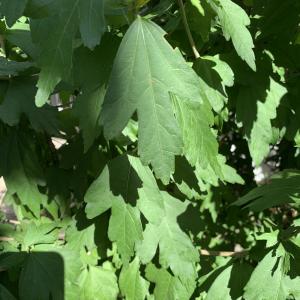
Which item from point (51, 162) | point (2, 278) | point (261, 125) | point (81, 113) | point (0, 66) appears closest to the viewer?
point (81, 113)

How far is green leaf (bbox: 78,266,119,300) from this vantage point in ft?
5.01

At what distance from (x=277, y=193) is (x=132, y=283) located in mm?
580

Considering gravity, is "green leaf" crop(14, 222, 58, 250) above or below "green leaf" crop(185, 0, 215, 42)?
below

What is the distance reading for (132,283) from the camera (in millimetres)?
1529

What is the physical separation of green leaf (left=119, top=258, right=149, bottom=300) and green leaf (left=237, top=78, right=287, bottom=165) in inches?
21.7

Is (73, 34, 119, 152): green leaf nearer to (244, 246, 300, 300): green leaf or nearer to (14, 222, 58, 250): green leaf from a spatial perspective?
(14, 222, 58, 250): green leaf

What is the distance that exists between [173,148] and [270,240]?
0.53m

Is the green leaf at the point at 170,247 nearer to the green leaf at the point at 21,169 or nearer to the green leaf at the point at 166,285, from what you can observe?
the green leaf at the point at 166,285

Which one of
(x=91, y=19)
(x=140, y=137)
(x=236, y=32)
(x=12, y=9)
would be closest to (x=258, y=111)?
(x=236, y=32)

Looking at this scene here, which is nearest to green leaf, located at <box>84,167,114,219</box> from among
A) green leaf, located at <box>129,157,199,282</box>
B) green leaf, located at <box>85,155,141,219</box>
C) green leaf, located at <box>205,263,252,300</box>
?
green leaf, located at <box>85,155,141,219</box>

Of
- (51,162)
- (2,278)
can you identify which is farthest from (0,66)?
(2,278)

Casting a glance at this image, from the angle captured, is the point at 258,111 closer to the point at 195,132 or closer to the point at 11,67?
the point at 195,132

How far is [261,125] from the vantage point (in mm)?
1424

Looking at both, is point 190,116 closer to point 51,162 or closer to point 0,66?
point 0,66
